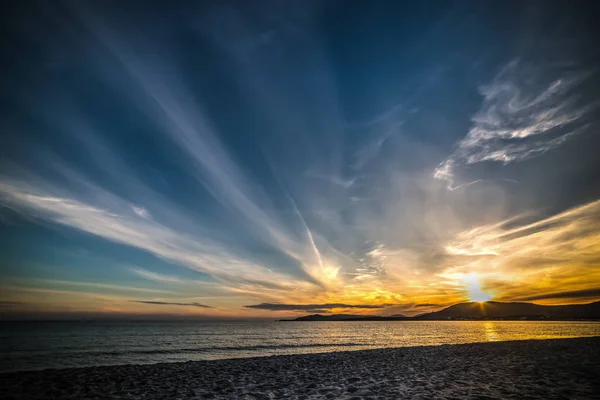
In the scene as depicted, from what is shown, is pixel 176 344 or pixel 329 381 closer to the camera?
pixel 329 381

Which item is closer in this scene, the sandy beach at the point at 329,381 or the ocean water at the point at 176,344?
the sandy beach at the point at 329,381

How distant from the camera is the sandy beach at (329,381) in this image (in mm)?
14359

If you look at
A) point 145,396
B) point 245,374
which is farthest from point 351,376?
point 145,396

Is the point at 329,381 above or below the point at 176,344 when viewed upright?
above

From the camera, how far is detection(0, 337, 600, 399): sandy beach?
47.1 ft

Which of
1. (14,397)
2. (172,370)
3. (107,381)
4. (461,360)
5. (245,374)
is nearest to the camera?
(14,397)

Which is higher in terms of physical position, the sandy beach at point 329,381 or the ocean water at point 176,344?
the sandy beach at point 329,381

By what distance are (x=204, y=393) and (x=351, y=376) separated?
9.14 metres

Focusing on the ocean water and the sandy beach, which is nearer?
the sandy beach

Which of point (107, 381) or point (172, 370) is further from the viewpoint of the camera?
point (172, 370)

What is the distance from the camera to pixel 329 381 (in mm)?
17797

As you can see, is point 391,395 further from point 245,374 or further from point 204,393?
point 245,374

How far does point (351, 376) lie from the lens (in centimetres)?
1925

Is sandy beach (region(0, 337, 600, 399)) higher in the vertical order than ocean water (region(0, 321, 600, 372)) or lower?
higher
